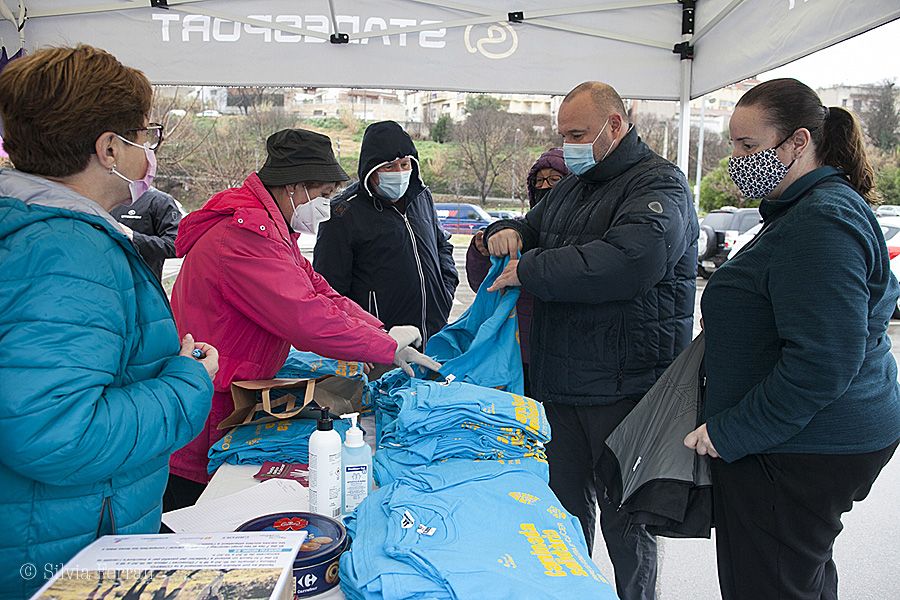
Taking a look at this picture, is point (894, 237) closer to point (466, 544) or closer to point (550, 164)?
point (550, 164)

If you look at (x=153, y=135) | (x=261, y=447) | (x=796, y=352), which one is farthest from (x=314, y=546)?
(x=796, y=352)

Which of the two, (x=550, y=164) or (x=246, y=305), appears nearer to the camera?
(x=246, y=305)

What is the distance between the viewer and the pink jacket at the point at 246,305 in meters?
1.81

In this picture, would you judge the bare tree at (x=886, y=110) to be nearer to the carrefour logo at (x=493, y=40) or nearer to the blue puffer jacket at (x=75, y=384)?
the carrefour logo at (x=493, y=40)

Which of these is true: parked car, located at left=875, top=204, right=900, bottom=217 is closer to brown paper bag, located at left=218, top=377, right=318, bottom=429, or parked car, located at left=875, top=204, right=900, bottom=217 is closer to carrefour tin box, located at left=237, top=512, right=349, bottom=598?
brown paper bag, located at left=218, top=377, right=318, bottom=429

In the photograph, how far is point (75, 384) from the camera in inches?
37.6

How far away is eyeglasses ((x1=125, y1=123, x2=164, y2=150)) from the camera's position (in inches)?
48.9

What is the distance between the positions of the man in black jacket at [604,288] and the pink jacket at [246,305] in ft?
1.91

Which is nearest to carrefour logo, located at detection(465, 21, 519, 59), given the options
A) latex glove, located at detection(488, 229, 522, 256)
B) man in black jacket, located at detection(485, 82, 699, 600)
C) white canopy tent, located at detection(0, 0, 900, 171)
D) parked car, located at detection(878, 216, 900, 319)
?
white canopy tent, located at detection(0, 0, 900, 171)

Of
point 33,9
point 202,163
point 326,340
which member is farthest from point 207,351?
point 202,163

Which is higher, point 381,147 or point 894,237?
point 381,147

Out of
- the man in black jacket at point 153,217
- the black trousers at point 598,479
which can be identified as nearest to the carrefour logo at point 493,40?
the man in black jacket at point 153,217

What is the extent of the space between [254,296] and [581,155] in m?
1.10

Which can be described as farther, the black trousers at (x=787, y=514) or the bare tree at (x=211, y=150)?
the bare tree at (x=211, y=150)
